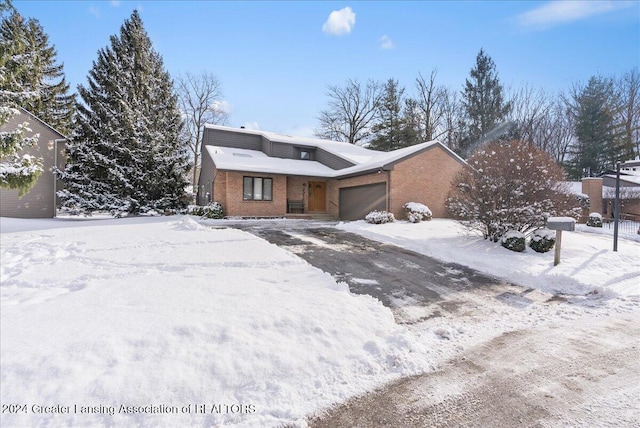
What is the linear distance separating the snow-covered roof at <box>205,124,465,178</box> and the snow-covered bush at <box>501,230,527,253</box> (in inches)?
277

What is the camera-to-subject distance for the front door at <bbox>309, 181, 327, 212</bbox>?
19.1m

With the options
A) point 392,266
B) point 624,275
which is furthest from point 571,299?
point 392,266

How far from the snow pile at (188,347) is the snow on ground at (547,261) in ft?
12.9

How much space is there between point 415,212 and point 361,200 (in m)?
3.43

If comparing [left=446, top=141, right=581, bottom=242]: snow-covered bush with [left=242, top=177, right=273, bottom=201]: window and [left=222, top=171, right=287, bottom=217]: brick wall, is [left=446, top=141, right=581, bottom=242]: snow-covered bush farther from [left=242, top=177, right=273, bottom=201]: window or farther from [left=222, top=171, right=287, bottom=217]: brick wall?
[left=242, top=177, right=273, bottom=201]: window

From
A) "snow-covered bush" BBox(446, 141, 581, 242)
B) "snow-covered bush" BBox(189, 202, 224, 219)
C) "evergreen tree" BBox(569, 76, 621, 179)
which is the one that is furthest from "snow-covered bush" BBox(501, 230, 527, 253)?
"evergreen tree" BBox(569, 76, 621, 179)

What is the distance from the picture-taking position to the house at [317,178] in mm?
15094

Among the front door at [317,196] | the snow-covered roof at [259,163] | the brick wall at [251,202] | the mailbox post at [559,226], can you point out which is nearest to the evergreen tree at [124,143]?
the snow-covered roof at [259,163]

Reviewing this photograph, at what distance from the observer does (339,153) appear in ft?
62.4

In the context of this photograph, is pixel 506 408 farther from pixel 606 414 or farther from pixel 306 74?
pixel 306 74

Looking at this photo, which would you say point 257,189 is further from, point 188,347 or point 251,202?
point 188,347

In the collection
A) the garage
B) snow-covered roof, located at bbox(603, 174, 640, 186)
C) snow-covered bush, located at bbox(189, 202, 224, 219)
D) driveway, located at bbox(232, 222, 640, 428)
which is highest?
snow-covered roof, located at bbox(603, 174, 640, 186)

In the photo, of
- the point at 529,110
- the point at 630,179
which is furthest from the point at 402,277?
the point at 529,110

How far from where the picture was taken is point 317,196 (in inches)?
757
